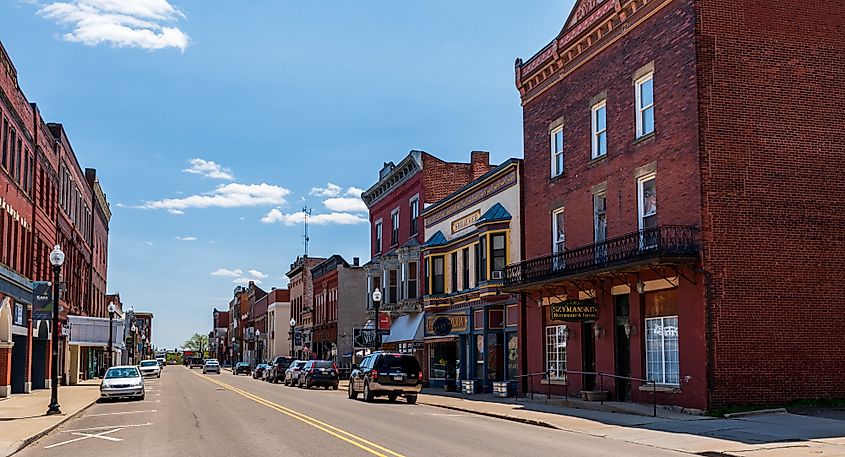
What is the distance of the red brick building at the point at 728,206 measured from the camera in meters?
23.5

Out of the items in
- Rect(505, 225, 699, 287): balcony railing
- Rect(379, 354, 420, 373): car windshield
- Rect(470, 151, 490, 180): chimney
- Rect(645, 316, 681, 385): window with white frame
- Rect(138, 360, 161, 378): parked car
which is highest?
Rect(470, 151, 490, 180): chimney

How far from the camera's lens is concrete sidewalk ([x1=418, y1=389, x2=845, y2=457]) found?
53.7 ft

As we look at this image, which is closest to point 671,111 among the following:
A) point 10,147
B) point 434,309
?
point 434,309

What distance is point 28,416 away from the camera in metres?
27.2

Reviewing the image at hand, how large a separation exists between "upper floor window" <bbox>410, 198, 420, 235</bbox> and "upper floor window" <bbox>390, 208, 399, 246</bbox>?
310 centimetres

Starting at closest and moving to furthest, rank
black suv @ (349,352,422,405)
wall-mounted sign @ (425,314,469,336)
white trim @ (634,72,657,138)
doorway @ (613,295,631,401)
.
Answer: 1. white trim @ (634,72,657,138)
2. doorway @ (613,295,631,401)
3. black suv @ (349,352,422,405)
4. wall-mounted sign @ (425,314,469,336)

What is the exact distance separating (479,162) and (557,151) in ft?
60.9

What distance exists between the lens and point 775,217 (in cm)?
2417

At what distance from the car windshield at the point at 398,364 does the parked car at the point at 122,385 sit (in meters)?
11.3

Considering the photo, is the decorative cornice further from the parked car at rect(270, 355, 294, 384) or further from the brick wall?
the parked car at rect(270, 355, 294, 384)

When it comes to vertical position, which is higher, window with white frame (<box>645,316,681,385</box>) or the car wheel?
window with white frame (<box>645,316,681,385</box>)

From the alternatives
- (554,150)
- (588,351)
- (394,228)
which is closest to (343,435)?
(588,351)

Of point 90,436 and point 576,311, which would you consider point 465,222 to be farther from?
point 90,436

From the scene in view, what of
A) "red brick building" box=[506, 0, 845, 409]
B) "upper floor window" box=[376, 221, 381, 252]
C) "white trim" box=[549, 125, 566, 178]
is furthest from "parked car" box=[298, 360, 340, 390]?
"red brick building" box=[506, 0, 845, 409]
